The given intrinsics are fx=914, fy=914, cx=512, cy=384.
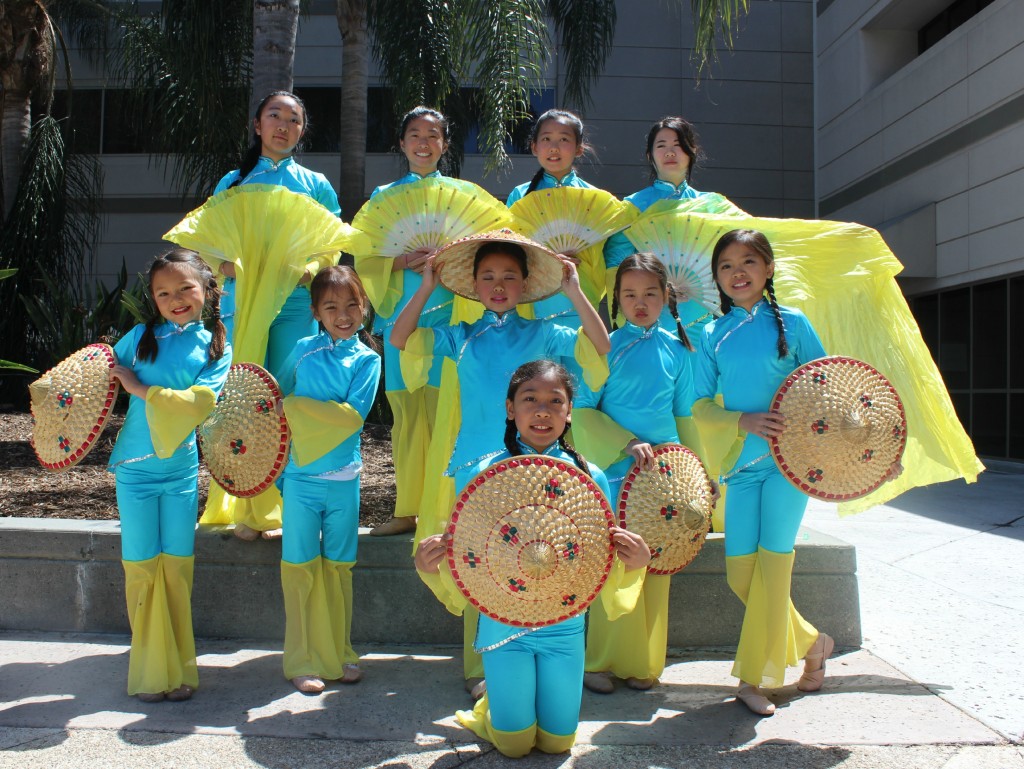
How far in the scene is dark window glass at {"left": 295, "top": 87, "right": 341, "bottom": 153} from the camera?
1738cm

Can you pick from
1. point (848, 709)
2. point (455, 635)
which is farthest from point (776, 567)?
point (455, 635)

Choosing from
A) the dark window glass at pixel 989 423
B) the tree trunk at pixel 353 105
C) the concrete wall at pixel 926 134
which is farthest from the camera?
the dark window glass at pixel 989 423

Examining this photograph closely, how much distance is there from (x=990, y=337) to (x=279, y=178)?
1042 cm

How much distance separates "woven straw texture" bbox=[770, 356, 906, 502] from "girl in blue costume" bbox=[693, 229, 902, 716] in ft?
0.49

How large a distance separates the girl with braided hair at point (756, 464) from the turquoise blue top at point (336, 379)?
4.26ft

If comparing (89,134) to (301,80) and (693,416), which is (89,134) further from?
(693,416)

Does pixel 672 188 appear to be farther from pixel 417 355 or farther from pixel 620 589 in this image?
pixel 620 589

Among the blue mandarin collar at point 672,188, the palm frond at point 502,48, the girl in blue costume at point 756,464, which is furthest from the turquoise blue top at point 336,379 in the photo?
the palm frond at point 502,48

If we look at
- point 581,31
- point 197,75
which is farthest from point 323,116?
point 197,75

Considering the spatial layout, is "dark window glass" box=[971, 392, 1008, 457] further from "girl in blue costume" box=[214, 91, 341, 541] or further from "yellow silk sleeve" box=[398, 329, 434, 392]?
"yellow silk sleeve" box=[398, 329, 434, 392]

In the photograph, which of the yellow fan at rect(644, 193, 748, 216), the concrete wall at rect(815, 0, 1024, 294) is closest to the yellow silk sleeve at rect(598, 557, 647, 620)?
the yellow fan at rect(644, 193, 748, 216)

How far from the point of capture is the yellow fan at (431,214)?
364 cm

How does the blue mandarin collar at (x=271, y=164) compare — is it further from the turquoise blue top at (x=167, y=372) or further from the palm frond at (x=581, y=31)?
the palm frond at (x=581, y=31)

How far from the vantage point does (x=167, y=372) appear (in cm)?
345
